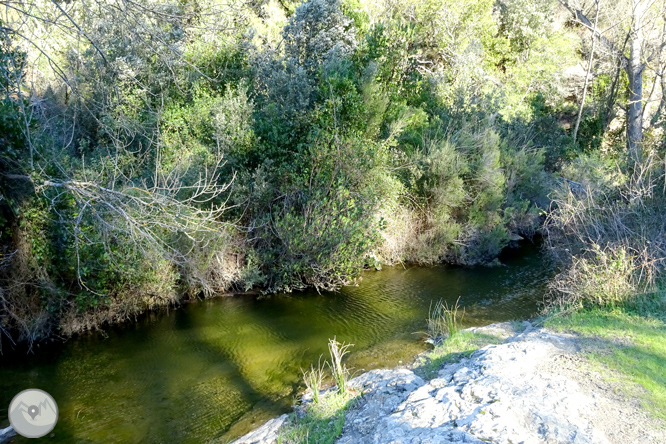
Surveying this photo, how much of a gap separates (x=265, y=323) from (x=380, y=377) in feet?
13.8

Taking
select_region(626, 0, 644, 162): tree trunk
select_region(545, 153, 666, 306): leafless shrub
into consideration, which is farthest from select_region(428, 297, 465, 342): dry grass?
select_region(626, 0, 644, 162): tree trunk

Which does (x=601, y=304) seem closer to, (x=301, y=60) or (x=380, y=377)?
(x=380, y=377)

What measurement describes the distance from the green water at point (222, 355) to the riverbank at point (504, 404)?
1.31 metres

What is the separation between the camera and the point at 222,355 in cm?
938

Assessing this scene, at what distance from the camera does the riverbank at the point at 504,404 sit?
4.74 meters

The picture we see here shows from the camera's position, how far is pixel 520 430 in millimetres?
4711

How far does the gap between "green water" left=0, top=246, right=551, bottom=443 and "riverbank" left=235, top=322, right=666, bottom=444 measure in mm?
1307

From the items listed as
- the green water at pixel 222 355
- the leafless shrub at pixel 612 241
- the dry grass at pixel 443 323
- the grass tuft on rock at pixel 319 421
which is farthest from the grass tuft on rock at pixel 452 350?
the leafless shrub at pixel 612 241

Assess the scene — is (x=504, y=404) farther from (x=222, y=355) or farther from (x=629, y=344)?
(x=222, y=355)

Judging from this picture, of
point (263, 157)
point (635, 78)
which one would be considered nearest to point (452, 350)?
point (263, 157)

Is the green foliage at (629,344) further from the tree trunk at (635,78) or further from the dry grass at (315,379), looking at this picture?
the tree trunk at (635,78)

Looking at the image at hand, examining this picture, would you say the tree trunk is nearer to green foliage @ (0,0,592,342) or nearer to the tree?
the tree

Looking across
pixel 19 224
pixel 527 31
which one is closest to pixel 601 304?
pixel 19 224

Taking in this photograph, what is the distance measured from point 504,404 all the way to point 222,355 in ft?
19.3
